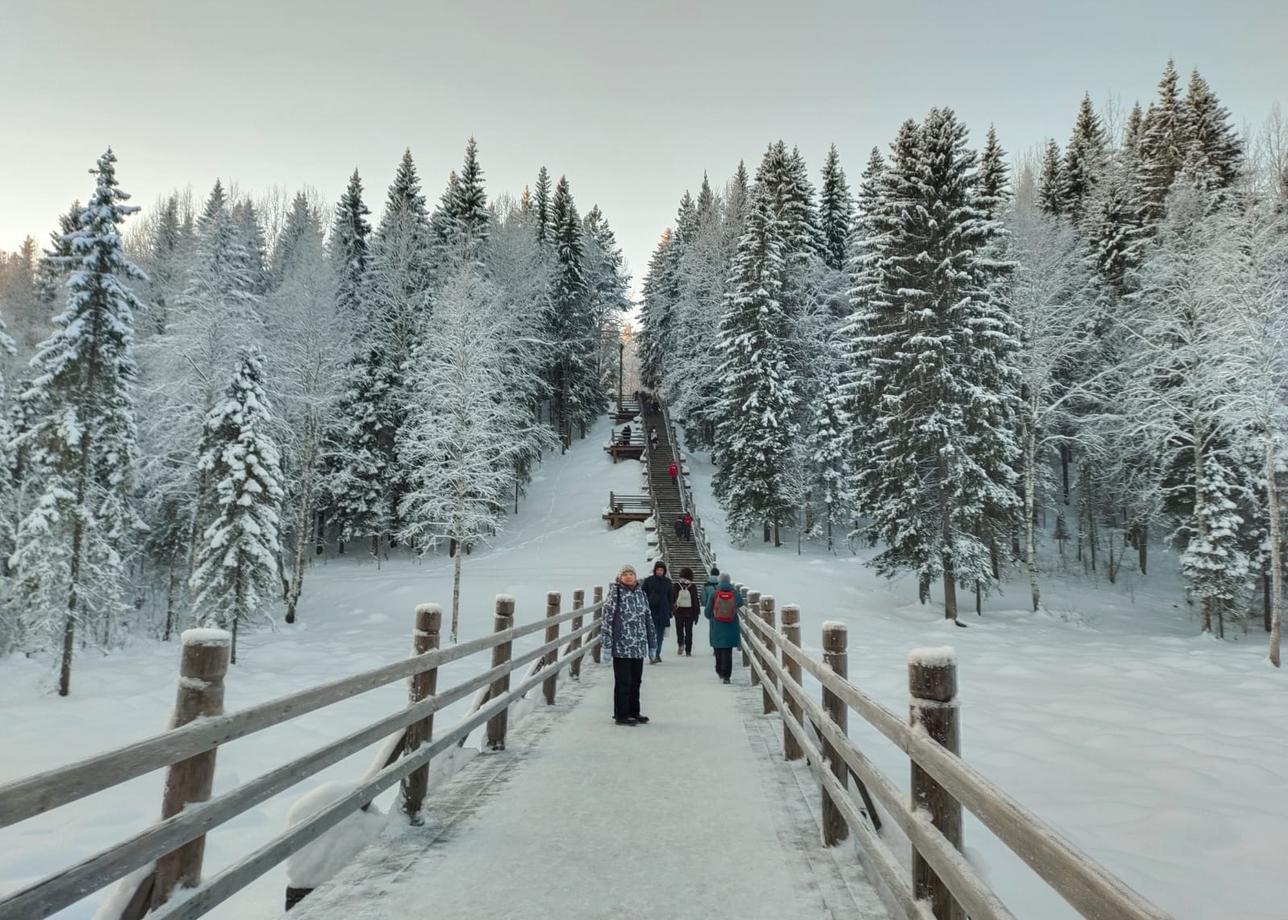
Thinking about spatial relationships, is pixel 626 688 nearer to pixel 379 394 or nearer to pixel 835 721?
pixel 835 721

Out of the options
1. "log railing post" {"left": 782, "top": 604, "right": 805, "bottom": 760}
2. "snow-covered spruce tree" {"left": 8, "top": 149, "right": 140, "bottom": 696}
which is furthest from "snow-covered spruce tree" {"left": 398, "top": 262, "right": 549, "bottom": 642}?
"log railing post" {"left": 782, "top": 604, "right": 805, "bottom": 760}

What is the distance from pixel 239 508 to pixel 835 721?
2370 centimetres

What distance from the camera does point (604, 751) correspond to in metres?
7.38

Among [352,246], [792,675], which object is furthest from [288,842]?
[352,246]

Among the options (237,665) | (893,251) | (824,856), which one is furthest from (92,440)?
(893,251)

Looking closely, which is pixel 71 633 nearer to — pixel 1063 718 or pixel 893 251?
pixel 1063 718

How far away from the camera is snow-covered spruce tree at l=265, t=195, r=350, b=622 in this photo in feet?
102

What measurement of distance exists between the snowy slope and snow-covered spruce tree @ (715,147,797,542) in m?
6.26

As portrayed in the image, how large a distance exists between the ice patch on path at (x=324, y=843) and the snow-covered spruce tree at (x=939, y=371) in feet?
78.1

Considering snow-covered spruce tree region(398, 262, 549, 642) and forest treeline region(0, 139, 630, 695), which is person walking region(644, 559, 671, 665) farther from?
snow-covered spruce tree region(398, 262, 549, 642)

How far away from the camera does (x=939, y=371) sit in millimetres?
25438

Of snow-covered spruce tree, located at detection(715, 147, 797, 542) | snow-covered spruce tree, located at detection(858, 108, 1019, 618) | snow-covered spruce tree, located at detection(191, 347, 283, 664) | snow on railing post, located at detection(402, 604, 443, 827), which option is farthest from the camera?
snow-covered spruce tree, located at detection(715, 147, 797, 542)

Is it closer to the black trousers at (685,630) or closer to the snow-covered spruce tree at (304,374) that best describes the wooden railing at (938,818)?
the black trousers at (685,630)

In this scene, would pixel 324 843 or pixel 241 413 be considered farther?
pixel 241 413
